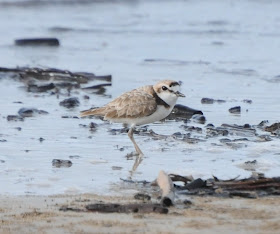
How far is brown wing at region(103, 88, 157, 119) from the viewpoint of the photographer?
7840mm

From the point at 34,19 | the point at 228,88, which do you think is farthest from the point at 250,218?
the point at 34,19

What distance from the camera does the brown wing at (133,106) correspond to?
7840 millimetres

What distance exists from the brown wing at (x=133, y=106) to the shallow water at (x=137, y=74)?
0.26 meters

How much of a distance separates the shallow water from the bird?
22 cm

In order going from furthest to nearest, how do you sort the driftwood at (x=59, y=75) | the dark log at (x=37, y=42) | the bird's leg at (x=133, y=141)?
1. the dark log at (x=37, y=42)
2. the driftwood at (x=59, y=75)
3. the bird's leg at (x=133, y=141)

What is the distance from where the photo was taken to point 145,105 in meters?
7.86

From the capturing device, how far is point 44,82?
35.9 ft

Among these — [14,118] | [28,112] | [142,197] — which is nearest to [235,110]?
[28,112]

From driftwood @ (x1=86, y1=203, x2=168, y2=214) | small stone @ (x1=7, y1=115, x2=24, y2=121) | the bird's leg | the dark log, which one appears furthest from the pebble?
the dark log

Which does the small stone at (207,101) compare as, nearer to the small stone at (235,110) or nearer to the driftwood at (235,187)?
the small stone at (235,110)

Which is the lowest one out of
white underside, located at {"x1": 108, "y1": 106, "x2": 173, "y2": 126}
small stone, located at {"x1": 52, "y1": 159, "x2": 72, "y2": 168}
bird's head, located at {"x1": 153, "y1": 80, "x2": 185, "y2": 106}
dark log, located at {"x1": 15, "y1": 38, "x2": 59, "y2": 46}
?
dark log, located at {"x1": 15, "y1": 38, "x2": 59, "y2": 46}

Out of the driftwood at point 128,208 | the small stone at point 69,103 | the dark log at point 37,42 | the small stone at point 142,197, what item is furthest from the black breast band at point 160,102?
the dark log at point 37,42

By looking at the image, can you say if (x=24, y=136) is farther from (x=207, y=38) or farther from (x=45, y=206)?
(x=207, y=38)

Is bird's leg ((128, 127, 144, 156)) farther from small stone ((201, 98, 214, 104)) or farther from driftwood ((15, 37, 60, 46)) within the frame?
driftwood ((15, 37, 60, 46))
